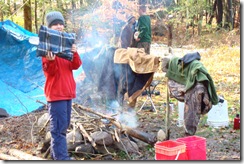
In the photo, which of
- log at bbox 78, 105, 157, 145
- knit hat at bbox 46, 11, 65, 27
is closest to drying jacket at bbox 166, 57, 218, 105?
log at bbox 78, 105, 157, 145

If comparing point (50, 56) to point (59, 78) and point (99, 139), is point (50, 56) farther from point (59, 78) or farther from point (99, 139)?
point (99, 139)

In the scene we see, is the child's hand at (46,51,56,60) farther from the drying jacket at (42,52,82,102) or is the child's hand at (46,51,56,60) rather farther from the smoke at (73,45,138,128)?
the smoke at (73,45,138,128)

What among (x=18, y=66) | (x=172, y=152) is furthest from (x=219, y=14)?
(x=18, y=66)

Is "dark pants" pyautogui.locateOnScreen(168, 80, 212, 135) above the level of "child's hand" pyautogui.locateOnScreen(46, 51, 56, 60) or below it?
below

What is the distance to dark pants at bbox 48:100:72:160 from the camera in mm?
2520

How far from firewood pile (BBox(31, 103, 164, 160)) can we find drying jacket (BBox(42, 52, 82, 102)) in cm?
65

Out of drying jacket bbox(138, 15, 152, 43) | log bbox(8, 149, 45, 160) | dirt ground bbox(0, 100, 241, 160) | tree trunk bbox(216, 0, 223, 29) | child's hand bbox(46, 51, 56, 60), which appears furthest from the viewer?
drying jacket bbox(138, 15, 152, 43)

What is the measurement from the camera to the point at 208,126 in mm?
3576

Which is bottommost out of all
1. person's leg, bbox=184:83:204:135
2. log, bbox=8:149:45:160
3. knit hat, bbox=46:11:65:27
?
log, bbox=8:149:45:160

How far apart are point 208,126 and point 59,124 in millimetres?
1658

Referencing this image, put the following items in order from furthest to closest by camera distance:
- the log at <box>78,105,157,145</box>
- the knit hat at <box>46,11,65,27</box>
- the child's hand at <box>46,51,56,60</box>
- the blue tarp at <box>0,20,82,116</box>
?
the blue tarp at <box>0,20,82,116</box>, the log at <box>78,105,157,145</box>, the knit hat at <box>46,11,65,27</box>, the child's hand at <box>46,51,56,60</box>

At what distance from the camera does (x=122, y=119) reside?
155 inches

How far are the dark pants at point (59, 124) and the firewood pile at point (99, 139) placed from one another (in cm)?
35

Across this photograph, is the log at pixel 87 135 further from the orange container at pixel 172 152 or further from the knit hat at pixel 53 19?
the knit hat at pixel 53 19
